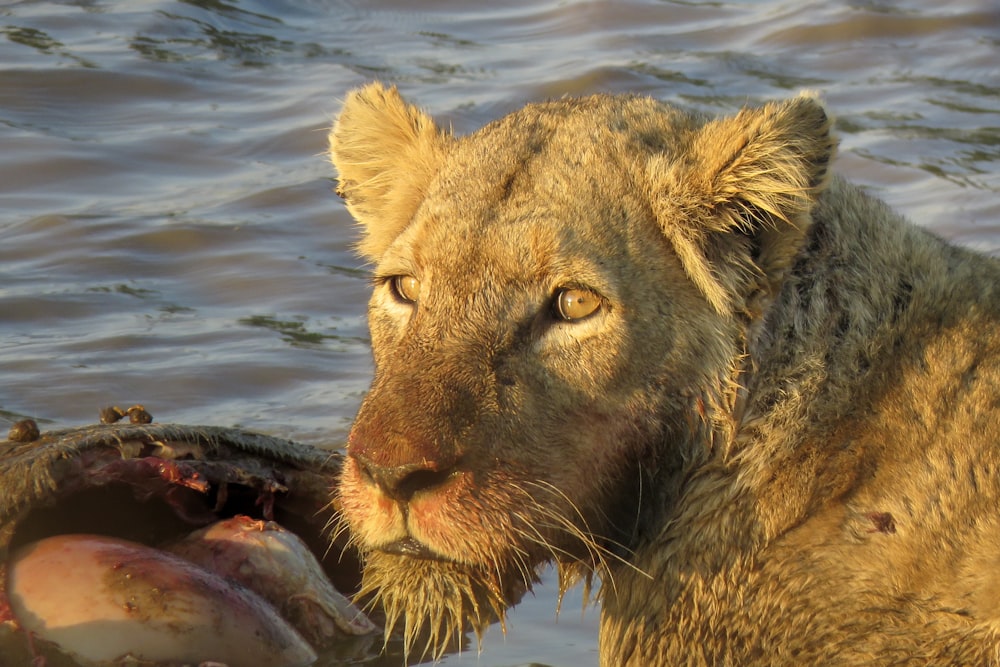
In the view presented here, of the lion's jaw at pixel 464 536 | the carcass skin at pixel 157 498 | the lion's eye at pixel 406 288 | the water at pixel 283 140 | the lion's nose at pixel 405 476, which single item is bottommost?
the water at pixel 283 140

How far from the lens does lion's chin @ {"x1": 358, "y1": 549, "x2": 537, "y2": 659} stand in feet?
14.6

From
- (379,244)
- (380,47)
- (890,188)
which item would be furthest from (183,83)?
(379,244)

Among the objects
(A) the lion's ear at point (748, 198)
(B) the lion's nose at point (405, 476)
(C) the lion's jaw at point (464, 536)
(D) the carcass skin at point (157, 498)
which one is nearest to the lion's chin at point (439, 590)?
(C) the lion's jaw at point (464, 536)

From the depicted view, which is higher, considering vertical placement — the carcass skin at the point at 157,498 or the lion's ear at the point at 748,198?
the lion's ear at the point at 748,198

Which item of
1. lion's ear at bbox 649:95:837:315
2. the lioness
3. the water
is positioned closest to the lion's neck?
the lioness

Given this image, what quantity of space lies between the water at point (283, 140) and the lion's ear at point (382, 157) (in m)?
1.55

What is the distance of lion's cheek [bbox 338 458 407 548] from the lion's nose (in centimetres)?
4

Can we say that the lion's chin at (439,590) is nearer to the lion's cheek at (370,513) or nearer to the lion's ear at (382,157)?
the lion's cheek at (370,513)

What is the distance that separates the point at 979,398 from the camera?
454 centimetres

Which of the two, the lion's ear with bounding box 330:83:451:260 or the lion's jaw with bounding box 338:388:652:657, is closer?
the lion's jaw with bounding box 338:388:652:657

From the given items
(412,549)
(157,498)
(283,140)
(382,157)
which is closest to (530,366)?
(412,549)

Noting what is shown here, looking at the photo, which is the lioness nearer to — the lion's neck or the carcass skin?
the lion's neck

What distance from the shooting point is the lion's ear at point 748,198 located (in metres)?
4.42

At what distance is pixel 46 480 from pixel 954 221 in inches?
264
